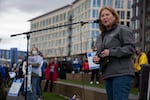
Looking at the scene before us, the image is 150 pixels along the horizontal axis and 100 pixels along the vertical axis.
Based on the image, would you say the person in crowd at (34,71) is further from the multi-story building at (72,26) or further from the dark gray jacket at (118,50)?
the multi-story building at (72,26)

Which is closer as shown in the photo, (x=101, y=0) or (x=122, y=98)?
(x=122, y=98)

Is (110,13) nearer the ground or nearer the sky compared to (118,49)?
nearer the sky

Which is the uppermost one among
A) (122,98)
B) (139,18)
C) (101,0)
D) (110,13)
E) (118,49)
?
(101,0)

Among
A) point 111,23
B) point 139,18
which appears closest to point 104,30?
point 111,23

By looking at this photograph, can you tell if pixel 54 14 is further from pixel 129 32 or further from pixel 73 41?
pixel 129 32

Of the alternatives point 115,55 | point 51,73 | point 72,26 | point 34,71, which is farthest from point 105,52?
point 72,26

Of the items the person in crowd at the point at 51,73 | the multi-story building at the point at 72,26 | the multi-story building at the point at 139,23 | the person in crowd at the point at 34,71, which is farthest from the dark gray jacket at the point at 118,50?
the multi-story building at the point at 72,26

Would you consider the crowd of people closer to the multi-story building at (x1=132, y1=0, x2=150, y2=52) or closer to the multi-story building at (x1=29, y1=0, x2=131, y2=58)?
the multi-story building at (x1=132, y1=0, x2=150, y2=52)

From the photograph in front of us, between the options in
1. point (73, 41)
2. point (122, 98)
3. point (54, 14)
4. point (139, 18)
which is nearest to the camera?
point (122, 98)

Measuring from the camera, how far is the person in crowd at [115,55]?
5.45m

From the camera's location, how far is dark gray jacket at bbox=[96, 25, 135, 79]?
18.0 ft

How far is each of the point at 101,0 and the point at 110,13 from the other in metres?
128

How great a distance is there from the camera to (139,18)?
95.9m

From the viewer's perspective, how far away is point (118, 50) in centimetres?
548
